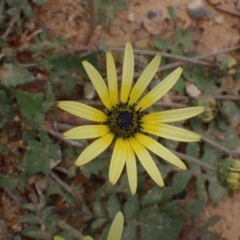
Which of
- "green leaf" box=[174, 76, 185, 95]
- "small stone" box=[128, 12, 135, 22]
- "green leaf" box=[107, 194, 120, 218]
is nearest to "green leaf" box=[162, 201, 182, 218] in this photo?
"green leaf" box=[107, 194, 120, 218]

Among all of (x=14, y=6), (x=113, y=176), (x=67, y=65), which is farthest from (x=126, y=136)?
(x=14, y=6)

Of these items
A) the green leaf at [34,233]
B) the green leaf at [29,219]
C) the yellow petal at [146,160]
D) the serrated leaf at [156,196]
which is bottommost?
the green leaf at [34,233]

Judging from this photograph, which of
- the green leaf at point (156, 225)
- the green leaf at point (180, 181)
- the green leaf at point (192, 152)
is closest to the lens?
the green leaf at point (156, 225)

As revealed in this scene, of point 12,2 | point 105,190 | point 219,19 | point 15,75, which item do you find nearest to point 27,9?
point 12,2

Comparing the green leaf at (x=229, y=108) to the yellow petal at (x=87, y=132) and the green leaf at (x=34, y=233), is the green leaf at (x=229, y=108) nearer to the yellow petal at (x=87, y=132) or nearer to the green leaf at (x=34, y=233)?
the yellow petal at (x=87, y=132)

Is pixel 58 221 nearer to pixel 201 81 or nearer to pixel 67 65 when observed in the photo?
pixel 67 65

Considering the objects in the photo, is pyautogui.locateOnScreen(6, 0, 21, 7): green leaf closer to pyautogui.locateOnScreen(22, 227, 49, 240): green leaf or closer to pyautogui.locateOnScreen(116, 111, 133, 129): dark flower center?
pyautogui.locateOnScreen(116, 111, 133, 129): dark flower center

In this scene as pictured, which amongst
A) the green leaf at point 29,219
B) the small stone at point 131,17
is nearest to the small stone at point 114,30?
the small stone at point 131,17

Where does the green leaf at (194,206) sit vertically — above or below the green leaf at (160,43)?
below
